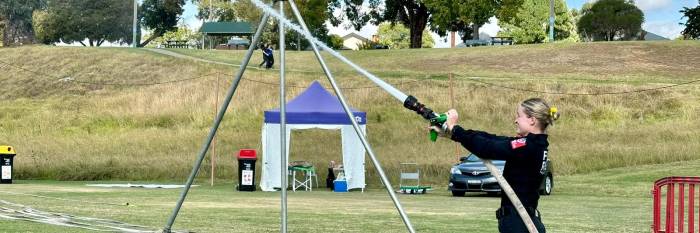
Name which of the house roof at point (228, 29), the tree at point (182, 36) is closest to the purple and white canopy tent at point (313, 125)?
the house roof at point (228, 29)

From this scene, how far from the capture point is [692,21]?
303 feet

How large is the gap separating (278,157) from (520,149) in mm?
24849

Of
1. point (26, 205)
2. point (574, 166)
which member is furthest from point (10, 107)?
point (26, 205)

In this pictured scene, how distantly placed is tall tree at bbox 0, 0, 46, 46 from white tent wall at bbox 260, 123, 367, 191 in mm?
107025

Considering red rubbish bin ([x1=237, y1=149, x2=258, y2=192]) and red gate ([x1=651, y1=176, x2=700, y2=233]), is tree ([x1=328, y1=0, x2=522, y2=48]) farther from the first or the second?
red gate ([x1=651, y1=176, x2=700, y2=233])

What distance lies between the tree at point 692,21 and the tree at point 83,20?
60448 mm

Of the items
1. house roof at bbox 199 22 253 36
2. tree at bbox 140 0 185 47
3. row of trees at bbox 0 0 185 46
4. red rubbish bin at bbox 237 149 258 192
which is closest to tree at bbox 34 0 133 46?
row of trees at bbox 0 0 185 46

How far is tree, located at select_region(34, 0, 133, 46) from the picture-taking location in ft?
400

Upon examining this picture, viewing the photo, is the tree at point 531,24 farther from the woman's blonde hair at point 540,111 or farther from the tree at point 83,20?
the woman's blonde hair at point 540,111

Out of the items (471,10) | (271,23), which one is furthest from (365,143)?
(271,23)

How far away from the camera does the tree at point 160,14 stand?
4855 inches

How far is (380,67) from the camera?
69875 millimetres

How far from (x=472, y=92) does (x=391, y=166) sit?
16261mm

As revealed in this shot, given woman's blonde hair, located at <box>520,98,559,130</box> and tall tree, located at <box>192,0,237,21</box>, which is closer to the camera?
woman's blonde hair, located at <box>520,98,559,130</box>
